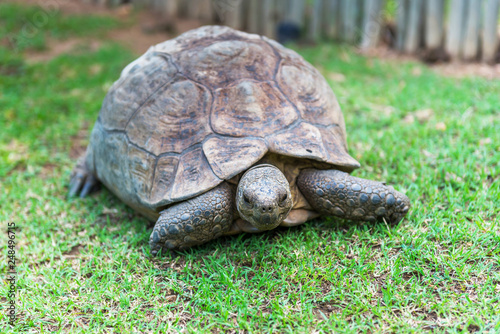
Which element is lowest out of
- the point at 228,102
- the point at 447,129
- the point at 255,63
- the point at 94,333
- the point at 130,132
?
the point at 94,333

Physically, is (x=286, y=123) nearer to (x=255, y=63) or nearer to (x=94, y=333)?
(x=255, y=63)

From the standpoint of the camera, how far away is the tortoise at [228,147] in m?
2.71

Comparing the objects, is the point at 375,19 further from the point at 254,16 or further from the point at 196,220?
the point at 196,220

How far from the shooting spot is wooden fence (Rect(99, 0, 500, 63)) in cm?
651

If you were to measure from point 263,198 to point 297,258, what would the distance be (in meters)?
0.49

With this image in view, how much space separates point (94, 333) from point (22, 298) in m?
0.54

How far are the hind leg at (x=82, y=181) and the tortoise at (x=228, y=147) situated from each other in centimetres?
52

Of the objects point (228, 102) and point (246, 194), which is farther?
point (228, 102)

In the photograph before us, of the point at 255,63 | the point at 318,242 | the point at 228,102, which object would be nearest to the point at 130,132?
the point at 228,102

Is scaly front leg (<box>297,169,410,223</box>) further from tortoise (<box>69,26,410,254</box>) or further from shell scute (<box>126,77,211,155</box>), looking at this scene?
shell scute (<box>126,77,211,155</box>)

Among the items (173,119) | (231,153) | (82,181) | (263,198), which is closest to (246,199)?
(263,198)

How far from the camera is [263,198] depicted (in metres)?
2.45

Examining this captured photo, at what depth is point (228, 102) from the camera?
2947 mm

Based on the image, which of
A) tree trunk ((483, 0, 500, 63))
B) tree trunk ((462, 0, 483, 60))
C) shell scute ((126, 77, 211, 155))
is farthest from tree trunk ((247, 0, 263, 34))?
shell scute ((126, 77, 211, 155))
